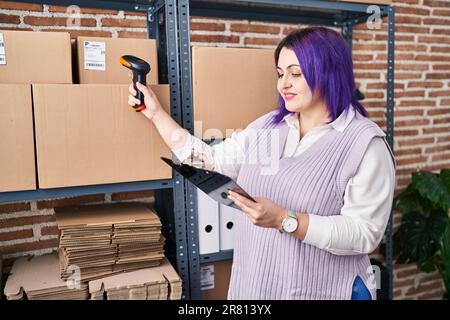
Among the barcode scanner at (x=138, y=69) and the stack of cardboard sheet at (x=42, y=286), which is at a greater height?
the barcode scanner at (x=138, y=69)

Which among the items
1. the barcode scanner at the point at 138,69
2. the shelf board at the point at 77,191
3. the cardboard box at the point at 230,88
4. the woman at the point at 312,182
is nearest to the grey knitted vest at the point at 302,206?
the woman at the point at 312,182

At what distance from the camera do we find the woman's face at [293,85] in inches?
49.3

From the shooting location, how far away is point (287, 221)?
1.13 meters

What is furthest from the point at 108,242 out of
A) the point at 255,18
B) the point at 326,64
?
the point at 255,18

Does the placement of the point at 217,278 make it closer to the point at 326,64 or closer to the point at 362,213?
the point at 362,213

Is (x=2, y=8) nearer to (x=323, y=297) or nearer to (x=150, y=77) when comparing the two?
(x=150, y=77)

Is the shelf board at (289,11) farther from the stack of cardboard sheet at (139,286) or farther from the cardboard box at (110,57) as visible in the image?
the stack of cardboard sheet at (139,286)

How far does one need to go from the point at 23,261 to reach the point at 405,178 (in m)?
2.27

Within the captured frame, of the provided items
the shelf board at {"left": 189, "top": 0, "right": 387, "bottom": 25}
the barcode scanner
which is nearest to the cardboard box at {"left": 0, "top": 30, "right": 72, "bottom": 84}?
the barcode scanner

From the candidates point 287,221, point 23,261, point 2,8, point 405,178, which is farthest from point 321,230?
point 405,178

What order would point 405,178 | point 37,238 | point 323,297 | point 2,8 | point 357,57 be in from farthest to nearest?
point 405,178 < point 357,57 < point 37,238 < point 2,8 < point 323,297

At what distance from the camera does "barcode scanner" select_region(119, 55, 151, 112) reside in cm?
129

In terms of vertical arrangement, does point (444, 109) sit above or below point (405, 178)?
above

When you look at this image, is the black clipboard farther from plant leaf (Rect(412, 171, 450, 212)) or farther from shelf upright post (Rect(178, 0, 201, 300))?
plant leaf (Rect(412, 171, 450, 212))
